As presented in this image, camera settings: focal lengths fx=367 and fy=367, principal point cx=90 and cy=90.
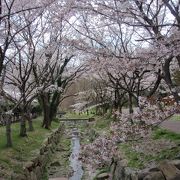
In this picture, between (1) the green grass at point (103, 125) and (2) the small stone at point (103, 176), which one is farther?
(1) the green grass at point (103, 125)

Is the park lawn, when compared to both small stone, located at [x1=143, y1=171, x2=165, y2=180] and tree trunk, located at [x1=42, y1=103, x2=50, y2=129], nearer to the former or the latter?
small stone, located at [x1=143, y1=171, x2=165, y2=180]

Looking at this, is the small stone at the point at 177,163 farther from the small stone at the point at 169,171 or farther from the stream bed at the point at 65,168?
the stream bed at the point at 65,168

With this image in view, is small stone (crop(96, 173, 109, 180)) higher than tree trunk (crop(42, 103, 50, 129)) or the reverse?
the reverse

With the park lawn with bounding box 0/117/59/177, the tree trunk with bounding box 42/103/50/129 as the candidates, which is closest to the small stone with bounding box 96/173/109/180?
the park lawn with bounding box 0/117/59/177

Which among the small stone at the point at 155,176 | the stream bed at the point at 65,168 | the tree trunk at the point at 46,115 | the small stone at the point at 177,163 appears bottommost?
the stream bed at the point at 65,168

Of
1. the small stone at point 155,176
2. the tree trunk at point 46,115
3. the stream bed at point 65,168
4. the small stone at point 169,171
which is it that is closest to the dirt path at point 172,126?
the stream bed at point 65,168

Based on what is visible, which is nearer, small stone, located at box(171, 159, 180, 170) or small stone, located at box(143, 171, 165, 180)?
small stone, located at box(143, 171, 165, 180)

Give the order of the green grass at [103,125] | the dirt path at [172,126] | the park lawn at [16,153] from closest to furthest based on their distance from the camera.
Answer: the park lawn at [16,153]
the dirt path at [172,126]
the green grass at [103,125]

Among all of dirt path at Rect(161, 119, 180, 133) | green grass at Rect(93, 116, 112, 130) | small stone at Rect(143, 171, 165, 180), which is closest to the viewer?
small stone at Rect(143, 171, 165, 180)

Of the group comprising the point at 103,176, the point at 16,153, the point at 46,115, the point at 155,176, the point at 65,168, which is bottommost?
the point at 65,168

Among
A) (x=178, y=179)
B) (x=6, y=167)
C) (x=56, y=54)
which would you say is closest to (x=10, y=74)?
(x=56, y=54)

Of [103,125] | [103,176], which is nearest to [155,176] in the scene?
[103,176]

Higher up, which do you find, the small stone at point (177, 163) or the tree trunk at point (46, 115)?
the tree trunk at point (46, 115)

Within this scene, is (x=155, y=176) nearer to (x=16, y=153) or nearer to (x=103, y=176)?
(x=103, y=176)
